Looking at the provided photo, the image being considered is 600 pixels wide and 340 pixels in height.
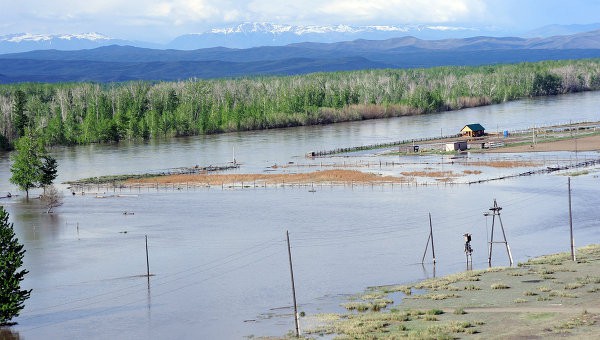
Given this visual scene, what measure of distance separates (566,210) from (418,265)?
14.4 meters

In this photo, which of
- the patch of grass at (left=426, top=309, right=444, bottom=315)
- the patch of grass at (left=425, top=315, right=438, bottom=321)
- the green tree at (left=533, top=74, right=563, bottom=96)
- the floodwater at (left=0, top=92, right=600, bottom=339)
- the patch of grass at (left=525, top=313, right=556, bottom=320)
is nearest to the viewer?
the patch of grass at (left=525, top=313, right=556, bottom=320)

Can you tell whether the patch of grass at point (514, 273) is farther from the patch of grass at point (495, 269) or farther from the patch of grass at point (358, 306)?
the patch of grass at point (358, 306)

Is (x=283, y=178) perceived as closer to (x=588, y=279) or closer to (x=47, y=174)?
(x=47, y=174)

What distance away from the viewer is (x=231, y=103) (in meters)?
132

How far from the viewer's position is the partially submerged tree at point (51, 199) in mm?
64831

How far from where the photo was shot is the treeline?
11812 cm

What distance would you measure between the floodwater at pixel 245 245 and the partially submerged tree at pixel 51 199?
749mm

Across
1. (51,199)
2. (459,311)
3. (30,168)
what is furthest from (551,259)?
(30,168)

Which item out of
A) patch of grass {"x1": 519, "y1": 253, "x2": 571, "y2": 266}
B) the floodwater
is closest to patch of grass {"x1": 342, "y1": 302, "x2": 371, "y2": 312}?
the floodwater

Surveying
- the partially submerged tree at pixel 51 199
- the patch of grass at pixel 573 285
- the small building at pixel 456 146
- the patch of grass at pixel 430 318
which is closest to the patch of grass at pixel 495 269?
the patch of grass at pixel 573 285

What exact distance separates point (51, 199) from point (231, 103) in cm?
6796

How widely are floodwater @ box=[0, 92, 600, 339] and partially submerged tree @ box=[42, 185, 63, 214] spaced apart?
2.46ft

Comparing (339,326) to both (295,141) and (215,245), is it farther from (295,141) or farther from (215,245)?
(295,141)

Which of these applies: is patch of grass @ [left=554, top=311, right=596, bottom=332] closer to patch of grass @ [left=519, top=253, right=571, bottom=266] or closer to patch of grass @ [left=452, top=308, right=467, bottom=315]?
patch of grass @ [left=452, top=308, right=467, bottom=315]
